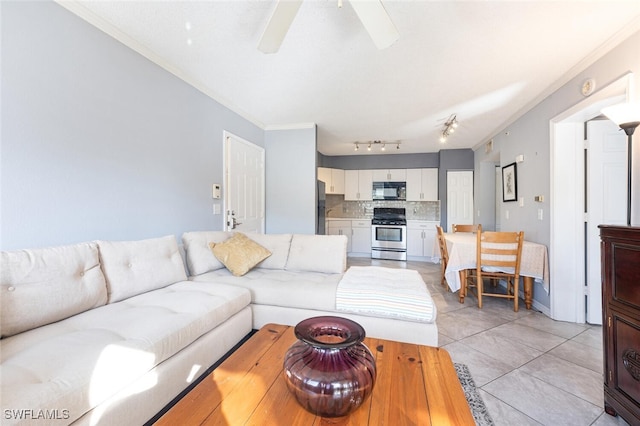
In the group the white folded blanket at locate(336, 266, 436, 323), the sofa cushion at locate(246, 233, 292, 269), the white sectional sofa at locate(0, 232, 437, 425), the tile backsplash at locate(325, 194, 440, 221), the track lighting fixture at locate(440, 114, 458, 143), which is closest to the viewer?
the white sectional sofa at locate(0, 232, 437, 425)

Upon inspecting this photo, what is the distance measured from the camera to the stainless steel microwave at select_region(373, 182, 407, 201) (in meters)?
5.93

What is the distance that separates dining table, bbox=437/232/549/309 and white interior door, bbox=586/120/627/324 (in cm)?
34

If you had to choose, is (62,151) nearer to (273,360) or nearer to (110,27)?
(110,27)

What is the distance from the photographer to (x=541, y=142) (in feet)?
9.39

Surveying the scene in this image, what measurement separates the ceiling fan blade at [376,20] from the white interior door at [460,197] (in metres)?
4.62

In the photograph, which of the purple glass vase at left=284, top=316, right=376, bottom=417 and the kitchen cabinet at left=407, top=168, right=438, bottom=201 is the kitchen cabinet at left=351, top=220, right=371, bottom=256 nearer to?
the kitchen cabinet at left=407, top=168, right=438, bottom=201

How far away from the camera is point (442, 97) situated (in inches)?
116

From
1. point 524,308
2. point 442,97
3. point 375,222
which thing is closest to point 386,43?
point 442,97

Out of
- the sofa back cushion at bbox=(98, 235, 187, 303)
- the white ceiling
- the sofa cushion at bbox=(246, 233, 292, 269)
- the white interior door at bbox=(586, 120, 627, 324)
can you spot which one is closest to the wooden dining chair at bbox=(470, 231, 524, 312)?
the white interior door at bbox=(586, 120, 627, 324)

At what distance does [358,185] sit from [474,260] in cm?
353

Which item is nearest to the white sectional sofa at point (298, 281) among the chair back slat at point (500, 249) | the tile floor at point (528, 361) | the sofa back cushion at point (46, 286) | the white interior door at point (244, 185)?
the tile floor at point (528, 361)

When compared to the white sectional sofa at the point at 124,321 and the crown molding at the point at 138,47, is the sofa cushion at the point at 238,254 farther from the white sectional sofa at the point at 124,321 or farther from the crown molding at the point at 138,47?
the crown molding at the point at 138,47

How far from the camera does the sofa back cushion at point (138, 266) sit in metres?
1.64

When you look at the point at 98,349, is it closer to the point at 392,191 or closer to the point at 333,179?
the point at 333,179
